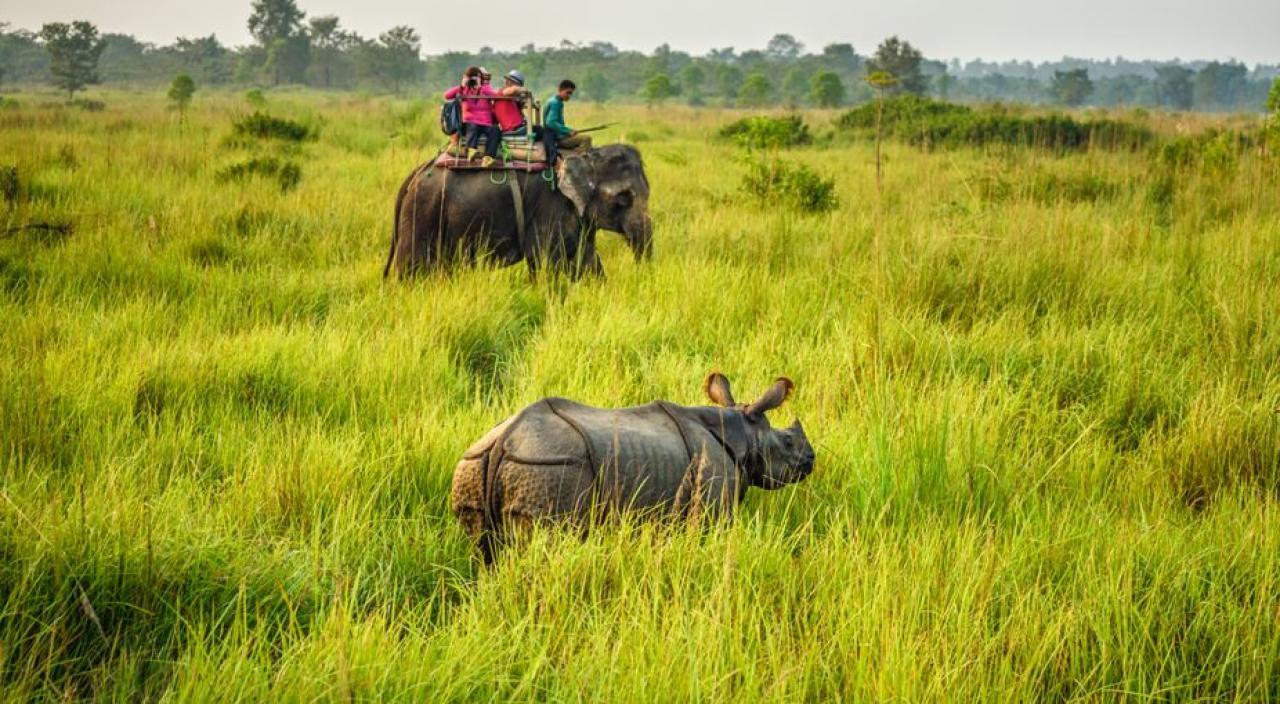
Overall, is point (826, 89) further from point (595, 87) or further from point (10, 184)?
point (10, 184)

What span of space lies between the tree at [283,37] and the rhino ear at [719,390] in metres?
75.3

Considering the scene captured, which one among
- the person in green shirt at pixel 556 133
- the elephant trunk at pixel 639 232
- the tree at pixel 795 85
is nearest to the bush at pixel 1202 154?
the elephant trunk at pixel 639 232

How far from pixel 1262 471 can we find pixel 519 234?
435 centimetres

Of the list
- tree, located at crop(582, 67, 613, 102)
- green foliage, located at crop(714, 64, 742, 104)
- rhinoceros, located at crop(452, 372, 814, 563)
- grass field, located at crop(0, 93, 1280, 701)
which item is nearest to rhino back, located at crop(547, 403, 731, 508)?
rhinoceros, located at crop(452, 372, 814, 563)

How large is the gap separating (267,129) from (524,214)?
9469 millimetres

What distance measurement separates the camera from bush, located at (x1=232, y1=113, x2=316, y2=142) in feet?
44.8

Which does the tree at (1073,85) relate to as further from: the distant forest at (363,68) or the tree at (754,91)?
the tree at (754,91)

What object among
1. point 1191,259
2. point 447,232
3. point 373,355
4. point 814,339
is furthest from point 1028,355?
point 447,232

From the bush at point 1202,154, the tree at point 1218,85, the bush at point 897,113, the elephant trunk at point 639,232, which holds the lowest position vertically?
the elephant trunk at point 639,232

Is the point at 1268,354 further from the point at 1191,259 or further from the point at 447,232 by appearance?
the point at 447,232

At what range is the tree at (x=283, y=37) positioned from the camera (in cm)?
7169

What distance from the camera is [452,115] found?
6434mm

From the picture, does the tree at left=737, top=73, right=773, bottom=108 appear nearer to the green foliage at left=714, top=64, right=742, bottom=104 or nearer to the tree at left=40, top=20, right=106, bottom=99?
the green foliage at left=714, top=64, right=742, bottom=104

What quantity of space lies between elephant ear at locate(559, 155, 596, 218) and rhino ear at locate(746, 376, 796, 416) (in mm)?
3501
